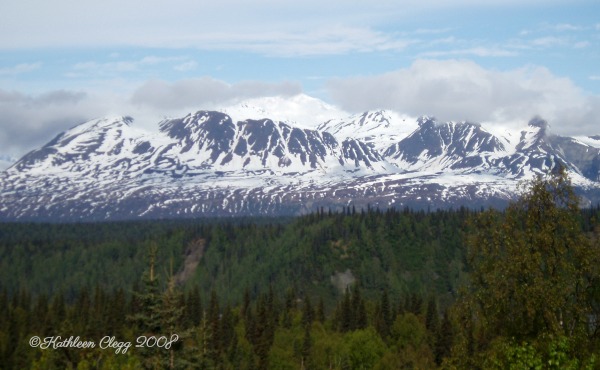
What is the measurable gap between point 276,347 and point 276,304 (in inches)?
1738

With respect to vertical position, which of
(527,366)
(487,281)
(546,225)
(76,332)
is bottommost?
(76,332)

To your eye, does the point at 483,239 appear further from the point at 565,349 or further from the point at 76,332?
the point at 76,332

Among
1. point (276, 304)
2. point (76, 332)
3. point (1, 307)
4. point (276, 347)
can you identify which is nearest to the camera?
point (76, 332)

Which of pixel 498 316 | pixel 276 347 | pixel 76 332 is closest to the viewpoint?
pixel 498 316

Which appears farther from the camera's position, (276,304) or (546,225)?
(276,304)

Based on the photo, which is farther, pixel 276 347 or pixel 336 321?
pixel 336 321

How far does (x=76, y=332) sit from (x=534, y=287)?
9882 centimetres

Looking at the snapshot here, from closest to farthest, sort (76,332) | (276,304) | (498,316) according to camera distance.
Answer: (498,316), (76,332), (276,304)

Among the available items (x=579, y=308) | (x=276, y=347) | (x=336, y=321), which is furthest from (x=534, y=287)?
(x=336, y=321)

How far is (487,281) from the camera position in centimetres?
3225

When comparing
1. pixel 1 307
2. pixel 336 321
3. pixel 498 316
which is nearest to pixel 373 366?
pixel 336 321

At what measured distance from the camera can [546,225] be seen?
31.5 m

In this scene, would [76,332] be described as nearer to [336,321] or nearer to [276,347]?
[276,347]

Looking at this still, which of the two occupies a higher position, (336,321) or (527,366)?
(527,366)
